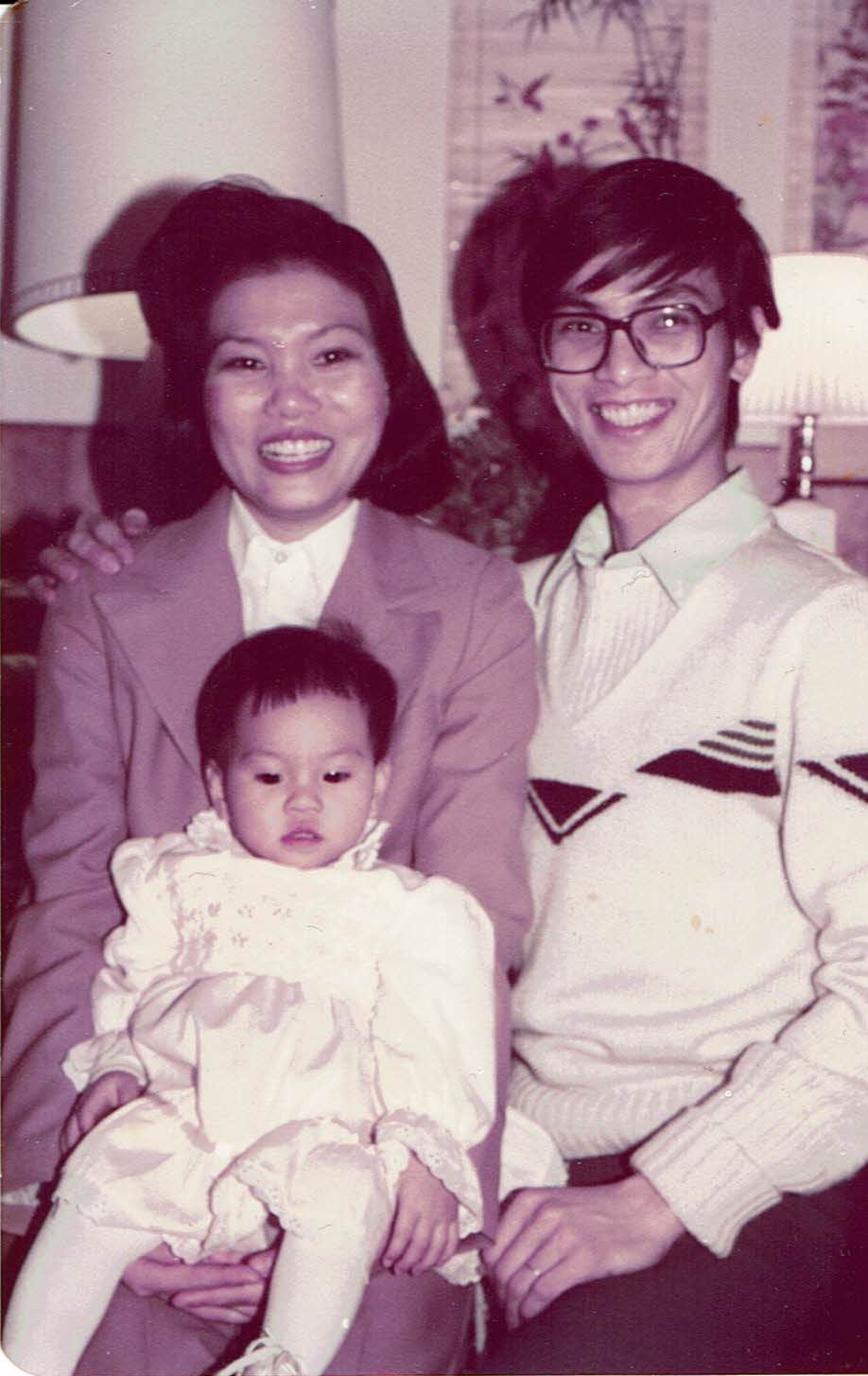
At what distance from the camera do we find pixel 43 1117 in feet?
4.39

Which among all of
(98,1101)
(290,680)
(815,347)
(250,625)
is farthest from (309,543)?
(815,347)

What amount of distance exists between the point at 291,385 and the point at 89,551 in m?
0.32

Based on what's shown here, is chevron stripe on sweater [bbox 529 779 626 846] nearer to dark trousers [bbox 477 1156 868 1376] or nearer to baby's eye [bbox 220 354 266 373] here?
dark trousers [bbox 477 1156 868 1376]

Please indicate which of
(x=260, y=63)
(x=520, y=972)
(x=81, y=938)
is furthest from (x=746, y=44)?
(x=81, y=938)

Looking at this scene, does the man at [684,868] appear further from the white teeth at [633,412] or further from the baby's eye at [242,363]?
the baby's eye at [242,363]

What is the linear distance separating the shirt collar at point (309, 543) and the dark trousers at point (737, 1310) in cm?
71

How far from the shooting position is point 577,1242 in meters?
1.27

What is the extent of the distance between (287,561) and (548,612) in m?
0.31

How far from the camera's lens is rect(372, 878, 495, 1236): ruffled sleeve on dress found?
1.21m

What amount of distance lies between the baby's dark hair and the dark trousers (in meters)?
0.55

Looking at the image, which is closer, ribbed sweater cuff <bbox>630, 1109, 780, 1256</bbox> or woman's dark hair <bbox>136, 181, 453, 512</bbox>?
ribbed sweater cuff <bbox>630, 1109, 780, 1256</bbox>

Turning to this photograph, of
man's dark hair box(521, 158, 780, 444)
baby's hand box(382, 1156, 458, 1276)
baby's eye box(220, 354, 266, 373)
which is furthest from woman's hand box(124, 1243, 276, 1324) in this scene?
man's dark hair box(521, 158, 780, 444)

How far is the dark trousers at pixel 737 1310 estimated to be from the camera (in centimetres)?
124

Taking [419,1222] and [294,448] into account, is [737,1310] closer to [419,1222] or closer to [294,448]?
[419,1222]
